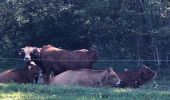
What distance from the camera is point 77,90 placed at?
44.7 ft

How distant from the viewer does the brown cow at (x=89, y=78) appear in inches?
655

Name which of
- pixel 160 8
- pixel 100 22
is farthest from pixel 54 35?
pixel 160 8

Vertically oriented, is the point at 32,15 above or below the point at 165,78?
above

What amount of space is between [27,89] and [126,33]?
38.1 feet

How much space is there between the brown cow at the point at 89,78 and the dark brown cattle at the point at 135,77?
1276 millimetres

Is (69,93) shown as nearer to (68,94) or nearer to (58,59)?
(68,94)

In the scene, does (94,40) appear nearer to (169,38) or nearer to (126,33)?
(126,33)

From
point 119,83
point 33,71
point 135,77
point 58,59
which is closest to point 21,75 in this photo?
point 33,71

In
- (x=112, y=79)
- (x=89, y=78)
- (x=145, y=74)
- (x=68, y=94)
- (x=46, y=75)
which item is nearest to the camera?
(x=68, y=94)

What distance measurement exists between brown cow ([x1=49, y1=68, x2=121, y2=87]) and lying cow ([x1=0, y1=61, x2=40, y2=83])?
130 cm

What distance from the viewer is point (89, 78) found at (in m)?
16.9

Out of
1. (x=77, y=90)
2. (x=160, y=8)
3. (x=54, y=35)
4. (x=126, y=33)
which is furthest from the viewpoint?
(x=54, y=35)

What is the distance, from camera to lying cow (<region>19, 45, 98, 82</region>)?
2069 centimetres

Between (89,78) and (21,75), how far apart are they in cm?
286
